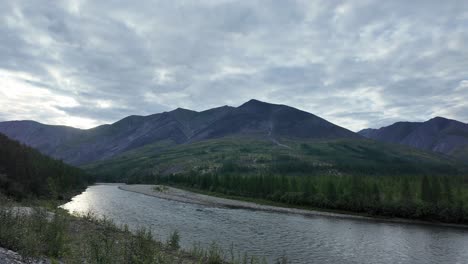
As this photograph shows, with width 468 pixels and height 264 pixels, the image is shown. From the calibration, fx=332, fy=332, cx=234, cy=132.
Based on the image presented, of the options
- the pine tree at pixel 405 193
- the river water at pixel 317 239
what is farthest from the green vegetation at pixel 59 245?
the pine tree at pixel 405 193

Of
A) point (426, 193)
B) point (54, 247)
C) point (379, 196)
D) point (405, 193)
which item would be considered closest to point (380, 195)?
point (379, 196)

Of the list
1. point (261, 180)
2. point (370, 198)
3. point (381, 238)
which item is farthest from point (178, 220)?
point (261, 180)

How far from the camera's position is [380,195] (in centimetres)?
11662

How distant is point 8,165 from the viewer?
82562 mm

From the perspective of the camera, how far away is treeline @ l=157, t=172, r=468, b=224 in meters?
104

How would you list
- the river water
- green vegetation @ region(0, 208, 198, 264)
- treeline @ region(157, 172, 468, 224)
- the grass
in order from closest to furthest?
the grass
green vegetation @ region(0, 208, 198, 264)
the river water
treeline @ region(157, 172, 468, 224)

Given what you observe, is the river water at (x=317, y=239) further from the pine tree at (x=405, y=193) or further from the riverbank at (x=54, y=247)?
the pine tree at (x=405, y=193)

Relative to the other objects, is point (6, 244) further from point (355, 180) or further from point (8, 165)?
point (355, 180)

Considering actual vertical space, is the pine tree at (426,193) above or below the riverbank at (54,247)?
above

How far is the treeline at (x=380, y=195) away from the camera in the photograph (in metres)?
104

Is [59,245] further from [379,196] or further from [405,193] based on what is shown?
[405,193]

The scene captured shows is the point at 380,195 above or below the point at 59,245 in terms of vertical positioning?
above

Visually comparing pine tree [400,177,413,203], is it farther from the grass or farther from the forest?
the grass

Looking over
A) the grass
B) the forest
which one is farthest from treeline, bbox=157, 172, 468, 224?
the grass
